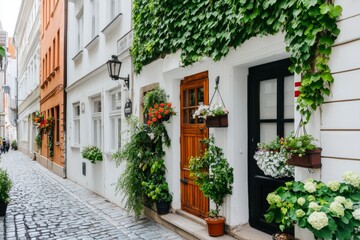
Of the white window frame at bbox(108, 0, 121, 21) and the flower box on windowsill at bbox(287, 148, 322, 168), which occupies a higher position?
the white window frame at bbox(108, 0, 121, 21)

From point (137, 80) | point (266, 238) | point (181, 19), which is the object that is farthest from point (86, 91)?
point (266, 238)

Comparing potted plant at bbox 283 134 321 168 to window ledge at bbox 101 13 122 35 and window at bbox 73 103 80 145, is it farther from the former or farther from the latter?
window at bbox 73 103 80 145

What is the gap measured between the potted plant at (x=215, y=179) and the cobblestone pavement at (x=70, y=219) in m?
1.00

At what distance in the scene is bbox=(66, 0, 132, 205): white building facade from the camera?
8.23 metres

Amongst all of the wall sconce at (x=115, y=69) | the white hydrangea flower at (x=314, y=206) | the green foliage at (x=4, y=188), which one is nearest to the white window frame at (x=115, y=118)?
the wall sconce at (x=115, y=69)

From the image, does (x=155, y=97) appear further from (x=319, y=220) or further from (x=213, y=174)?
(x=319, y=220)

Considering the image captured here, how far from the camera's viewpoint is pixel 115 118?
895cm

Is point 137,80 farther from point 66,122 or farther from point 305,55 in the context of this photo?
point 66,122

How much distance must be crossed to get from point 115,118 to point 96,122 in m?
1.91

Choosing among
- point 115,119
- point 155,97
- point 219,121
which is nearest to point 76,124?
point 115,119

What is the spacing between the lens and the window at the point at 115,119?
8.64 meters

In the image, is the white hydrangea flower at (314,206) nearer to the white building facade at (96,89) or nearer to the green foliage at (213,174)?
the green foliage at (213,174)

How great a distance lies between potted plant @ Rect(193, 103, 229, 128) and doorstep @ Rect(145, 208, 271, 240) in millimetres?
1448

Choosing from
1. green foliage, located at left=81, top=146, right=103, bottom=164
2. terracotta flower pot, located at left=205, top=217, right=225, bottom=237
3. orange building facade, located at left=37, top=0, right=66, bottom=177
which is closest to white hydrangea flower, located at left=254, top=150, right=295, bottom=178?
terracotta flower pot, located at left=205, top=217, right=225, bottom=237
